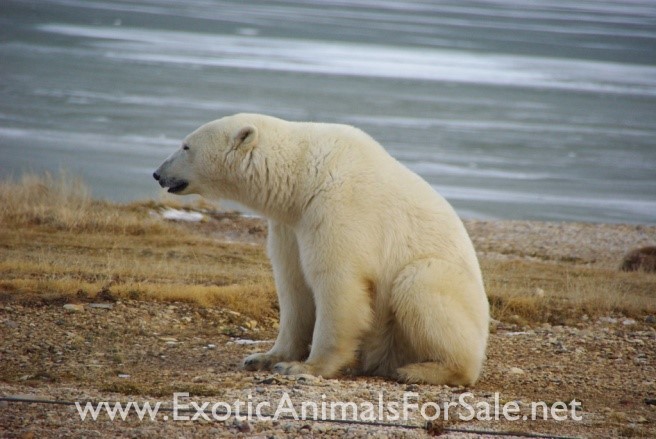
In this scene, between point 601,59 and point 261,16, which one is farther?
point 261,16

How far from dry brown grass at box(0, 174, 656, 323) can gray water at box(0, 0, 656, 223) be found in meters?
3.34

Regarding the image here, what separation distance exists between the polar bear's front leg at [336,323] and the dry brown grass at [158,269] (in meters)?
2.31

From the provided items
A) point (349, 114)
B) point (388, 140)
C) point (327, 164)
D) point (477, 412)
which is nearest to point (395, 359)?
point (477, 412)

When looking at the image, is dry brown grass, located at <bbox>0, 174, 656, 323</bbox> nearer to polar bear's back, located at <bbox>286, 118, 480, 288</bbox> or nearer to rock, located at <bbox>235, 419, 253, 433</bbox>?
polar bear's back, located at <bbox>286, 118, 480, 288</bbox>

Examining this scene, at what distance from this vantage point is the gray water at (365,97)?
1853 cm

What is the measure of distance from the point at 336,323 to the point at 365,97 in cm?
2289

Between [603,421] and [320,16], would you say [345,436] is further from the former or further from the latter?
[320,16]

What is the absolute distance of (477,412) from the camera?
5.06 meters

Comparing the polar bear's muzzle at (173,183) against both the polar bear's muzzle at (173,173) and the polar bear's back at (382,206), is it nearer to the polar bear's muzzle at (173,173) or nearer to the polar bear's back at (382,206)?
the polar bear's muzzle at (173,173)

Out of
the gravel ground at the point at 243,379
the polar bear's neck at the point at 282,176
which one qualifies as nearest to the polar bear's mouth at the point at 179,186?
the polar bear's neck at the point at 282,176

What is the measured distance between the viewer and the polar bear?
5.59 meters

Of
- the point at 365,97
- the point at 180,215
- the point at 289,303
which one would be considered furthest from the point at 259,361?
the point at 365,97

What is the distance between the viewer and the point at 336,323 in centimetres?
557

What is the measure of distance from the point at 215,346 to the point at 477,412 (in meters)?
2.41
